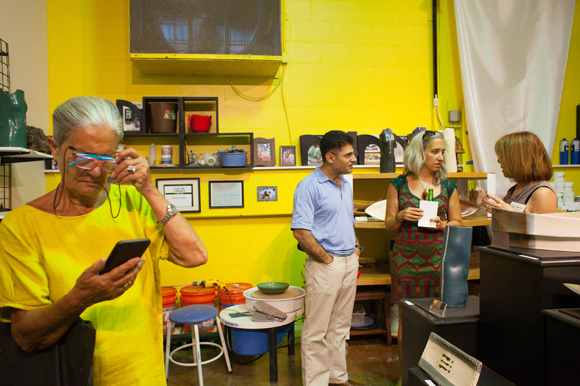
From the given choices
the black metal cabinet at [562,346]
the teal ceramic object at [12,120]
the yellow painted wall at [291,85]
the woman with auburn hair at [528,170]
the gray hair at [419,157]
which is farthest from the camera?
the yellow painted wall at [291,85]

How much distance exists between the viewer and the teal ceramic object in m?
2.21

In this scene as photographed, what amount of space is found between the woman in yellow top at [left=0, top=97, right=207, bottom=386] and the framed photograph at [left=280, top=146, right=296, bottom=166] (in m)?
2.64

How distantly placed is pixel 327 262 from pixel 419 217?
677mm

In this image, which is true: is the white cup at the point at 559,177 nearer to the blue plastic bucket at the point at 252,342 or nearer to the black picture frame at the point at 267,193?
the black picture frame at the point at 267,193

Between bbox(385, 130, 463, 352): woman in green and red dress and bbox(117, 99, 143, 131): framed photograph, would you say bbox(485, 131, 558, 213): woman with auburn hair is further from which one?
bbox(117, 99, 143, 131): framed photograph

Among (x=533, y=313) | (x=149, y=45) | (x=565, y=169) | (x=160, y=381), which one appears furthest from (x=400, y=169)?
(x=160, y=381)

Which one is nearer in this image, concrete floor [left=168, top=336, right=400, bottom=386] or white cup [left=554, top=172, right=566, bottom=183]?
concrete floor [left=168, top=336, right=400, bottom=386]

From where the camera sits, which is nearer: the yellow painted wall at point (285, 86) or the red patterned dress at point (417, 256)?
the red patterned dress at point (417, 256)

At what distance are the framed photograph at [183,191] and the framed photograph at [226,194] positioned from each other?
147 mm

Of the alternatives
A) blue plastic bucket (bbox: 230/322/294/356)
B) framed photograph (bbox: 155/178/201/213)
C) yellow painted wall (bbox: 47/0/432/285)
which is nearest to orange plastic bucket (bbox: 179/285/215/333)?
yellow painted wall (bbox: 47/0/432/285)

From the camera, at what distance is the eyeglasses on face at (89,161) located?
990mm

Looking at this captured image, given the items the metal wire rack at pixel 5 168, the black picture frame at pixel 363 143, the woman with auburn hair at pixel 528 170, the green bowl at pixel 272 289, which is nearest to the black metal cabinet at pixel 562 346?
the woman with auburn hair at pixel 528 170

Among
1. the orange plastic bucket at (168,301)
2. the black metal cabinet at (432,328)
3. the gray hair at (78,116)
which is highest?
the gray hair at (78,116)

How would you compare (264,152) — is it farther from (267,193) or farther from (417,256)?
(417,256)
